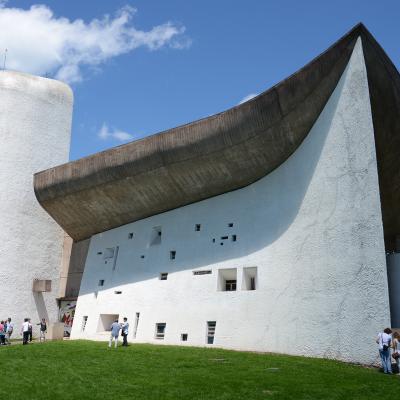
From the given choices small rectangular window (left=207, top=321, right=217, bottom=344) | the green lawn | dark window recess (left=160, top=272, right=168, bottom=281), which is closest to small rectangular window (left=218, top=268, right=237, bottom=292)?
small rectangular window (left=207, top=321, right=217, bottom=344)

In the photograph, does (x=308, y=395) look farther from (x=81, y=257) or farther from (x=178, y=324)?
(x=81, y=257)

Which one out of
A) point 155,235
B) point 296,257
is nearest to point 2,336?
point 155,235

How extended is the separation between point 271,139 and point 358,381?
825cm

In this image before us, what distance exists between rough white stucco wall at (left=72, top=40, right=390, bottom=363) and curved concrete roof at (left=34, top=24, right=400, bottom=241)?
442mm

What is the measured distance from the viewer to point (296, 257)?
16.0m

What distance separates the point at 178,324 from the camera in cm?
1844

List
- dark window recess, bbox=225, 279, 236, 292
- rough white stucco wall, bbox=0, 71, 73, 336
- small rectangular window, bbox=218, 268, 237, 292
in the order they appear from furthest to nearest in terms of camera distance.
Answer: rough white stucco wall, bbox=0, 71, 73, 336, dark window recess, bbox=225, 279, 236, 292, small rectangular window, bbox=218, 268, 237, 292

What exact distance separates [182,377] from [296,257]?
602 centimetres

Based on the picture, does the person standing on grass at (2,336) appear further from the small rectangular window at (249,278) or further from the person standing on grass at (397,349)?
the person standing on grass at (397,349)

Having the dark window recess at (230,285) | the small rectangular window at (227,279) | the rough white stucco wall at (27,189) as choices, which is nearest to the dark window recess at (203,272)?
the small rectangular window at (227,279)

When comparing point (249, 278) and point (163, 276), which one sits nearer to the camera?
point (249, 278)

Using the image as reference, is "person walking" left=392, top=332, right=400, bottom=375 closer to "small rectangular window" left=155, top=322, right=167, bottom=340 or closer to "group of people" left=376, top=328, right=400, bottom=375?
"group of people" left=376, top=328, right=400, bottom=375

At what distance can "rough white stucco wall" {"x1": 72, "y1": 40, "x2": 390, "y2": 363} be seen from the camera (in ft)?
47.4

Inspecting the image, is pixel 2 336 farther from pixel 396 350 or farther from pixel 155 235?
pixel 396 350
